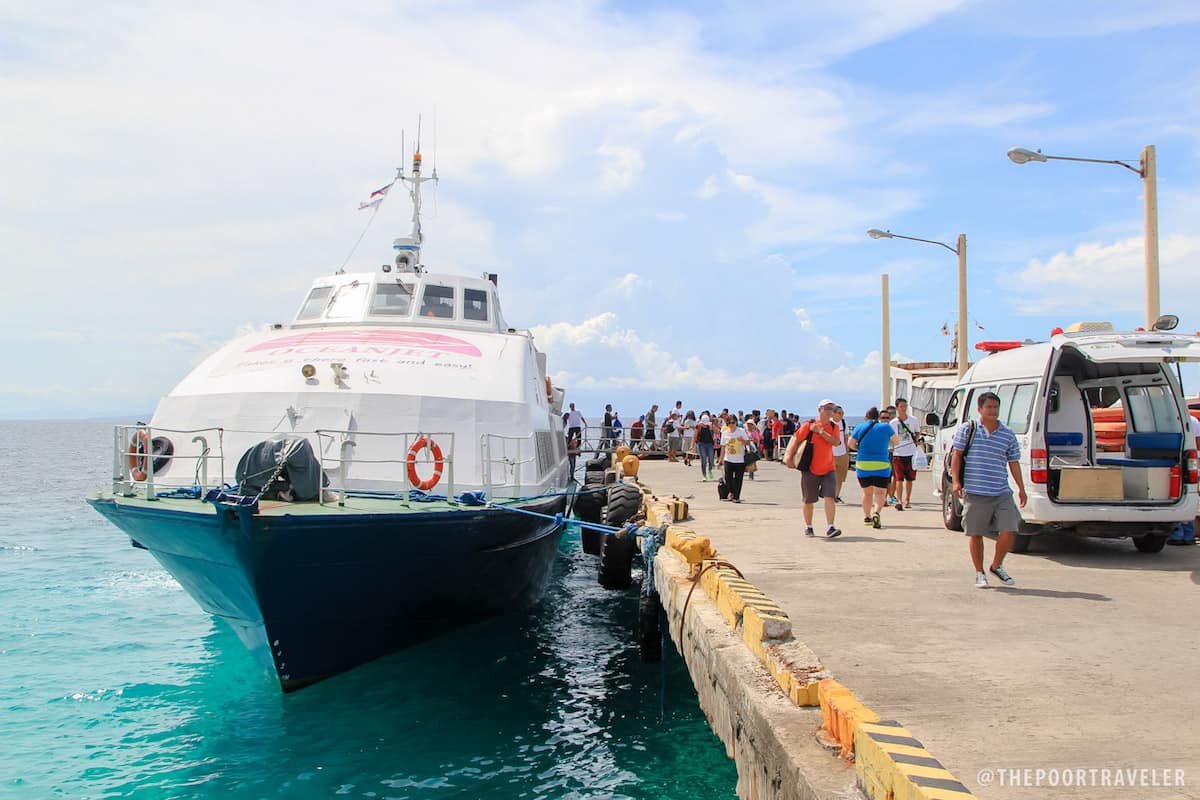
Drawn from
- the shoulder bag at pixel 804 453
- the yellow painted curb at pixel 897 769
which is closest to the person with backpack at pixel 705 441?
the shoulder bag at pixel 804 453

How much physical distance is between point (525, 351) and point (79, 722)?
23.6 ft

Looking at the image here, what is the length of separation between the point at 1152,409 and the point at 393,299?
1047 centimetres

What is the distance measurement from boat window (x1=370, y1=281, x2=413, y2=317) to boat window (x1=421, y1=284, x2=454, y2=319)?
264 millimetres

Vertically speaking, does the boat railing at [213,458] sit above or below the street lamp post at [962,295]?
below

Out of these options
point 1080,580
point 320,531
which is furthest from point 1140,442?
point 320,531

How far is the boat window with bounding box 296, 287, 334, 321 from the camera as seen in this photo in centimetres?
1442

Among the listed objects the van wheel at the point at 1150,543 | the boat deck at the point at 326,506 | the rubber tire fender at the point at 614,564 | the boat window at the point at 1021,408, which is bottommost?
the rubber tire fender at the point at 614,564

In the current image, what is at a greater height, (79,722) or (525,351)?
(525,351)

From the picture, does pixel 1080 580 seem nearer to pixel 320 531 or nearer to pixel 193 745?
pixel 320 531

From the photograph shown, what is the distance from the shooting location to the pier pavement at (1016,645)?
4.15 meters

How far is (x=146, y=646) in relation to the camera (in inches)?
552

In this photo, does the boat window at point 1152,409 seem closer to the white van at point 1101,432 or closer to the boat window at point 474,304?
the white van at point 1101,432

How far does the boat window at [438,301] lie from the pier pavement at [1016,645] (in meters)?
6.04

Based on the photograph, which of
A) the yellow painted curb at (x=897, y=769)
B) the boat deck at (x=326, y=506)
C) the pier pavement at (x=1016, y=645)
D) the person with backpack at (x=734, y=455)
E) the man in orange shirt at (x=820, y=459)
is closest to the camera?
the yellow painted curb at (x=897, y=769)
